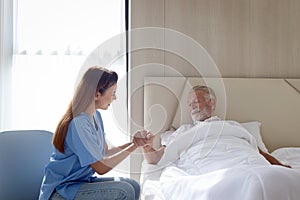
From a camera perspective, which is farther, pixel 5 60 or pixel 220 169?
pixel 5 60

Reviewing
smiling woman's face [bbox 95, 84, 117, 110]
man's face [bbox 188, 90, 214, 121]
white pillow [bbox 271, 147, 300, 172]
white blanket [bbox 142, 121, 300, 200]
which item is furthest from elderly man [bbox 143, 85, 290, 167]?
smiling woman's face [bbox 95, 84, 117, 110]

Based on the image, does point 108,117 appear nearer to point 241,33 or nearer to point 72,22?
point 72,22

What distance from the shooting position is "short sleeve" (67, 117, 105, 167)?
65.9 inches

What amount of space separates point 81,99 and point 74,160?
0.85ft

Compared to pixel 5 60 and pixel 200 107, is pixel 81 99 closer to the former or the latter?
pixel 200 107

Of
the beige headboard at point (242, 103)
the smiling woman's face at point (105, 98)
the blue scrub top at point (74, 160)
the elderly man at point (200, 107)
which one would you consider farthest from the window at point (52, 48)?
the blue scrub top at point (74, 160)

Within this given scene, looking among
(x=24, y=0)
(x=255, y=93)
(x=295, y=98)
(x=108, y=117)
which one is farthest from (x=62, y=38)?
(x=295, y=98)

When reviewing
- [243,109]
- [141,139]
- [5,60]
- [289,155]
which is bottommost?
[289,155]

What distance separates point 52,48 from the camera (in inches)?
108

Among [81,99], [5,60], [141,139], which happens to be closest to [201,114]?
[141,139]

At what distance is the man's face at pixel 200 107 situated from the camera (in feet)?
8.07

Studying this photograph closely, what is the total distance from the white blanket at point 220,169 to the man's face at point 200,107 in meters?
0.19

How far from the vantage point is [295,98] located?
9.11ft

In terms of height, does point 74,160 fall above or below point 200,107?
below
